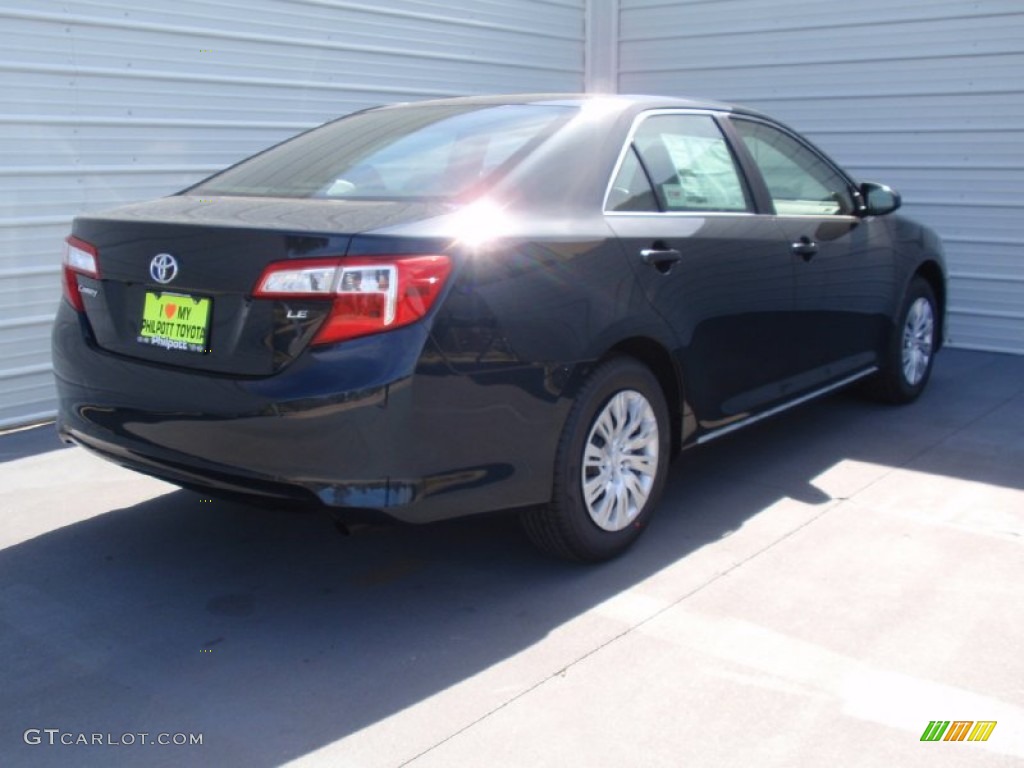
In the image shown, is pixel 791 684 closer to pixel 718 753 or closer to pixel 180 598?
pixel 718 753

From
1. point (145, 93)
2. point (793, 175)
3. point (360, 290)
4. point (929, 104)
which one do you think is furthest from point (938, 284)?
point (145, 93)

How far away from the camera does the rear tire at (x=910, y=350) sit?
588 cm

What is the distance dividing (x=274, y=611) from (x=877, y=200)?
3574 mm

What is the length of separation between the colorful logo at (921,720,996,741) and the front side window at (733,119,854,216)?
8.29 feet

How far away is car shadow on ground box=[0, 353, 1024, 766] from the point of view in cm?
291

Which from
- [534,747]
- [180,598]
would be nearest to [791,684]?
[534,747]

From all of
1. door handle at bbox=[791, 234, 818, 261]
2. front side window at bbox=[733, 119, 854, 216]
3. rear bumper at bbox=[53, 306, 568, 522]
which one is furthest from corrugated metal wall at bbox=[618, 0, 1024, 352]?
rear bumper at bbox=[53, 306, 568, 522]

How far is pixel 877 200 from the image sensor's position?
5.41 metres

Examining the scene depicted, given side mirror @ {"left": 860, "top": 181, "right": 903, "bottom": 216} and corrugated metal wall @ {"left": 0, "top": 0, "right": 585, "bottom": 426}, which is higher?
corrugated metal wall @ {"left": 0, "top": 0, "right": 585, "bottom": 426}

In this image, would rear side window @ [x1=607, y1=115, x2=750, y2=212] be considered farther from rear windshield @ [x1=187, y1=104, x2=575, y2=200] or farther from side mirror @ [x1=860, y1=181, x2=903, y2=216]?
side mirror @ [x1=860, y1=181, x2=903, y2=216]

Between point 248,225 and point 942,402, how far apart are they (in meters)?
4.50

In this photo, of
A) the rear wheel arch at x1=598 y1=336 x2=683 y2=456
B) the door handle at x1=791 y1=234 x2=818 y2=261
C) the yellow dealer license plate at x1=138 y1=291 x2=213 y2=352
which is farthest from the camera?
the door handle at x1=791 y1=234 x2=818 y2=261

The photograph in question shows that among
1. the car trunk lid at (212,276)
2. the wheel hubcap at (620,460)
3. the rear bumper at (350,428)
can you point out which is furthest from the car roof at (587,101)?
the rear bumper at (350,428)

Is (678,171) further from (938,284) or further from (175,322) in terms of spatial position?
(938,284)
